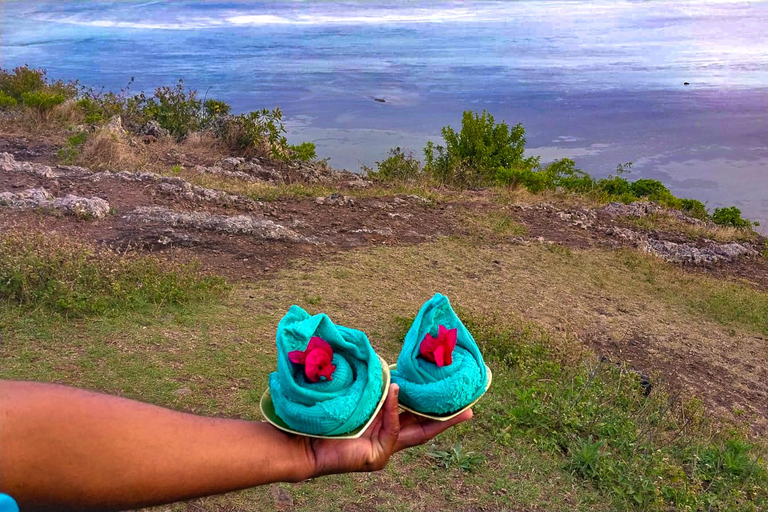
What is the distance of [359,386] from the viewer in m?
1.89

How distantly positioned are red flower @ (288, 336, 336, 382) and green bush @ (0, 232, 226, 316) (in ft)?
10.2

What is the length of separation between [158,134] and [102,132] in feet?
8.66

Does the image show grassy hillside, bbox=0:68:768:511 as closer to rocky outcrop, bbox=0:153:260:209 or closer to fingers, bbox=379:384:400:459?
rocky outcrop, bbox=0:153:260:209

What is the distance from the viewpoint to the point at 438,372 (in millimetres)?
2062

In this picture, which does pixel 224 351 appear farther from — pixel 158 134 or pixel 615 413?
pixel 158 134

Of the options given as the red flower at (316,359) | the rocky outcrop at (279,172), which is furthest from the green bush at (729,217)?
the red flower at (316,359)

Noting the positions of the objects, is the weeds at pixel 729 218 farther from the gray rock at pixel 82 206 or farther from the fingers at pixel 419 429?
the fingers at pixel 419 429

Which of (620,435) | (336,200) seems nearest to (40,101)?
(336,200)

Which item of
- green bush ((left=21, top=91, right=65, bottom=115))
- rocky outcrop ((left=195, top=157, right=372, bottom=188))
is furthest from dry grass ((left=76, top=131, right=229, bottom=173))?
green bush ((left=21, top=91, right=65, bottom=115))

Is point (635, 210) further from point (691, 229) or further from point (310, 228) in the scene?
point (310, 228)

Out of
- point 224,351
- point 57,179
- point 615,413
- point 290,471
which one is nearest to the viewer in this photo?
point 290,471

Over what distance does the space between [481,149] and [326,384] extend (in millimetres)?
14161

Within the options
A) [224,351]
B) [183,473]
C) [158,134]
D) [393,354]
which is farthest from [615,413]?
[158,134]

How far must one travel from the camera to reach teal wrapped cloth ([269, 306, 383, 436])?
180cm
